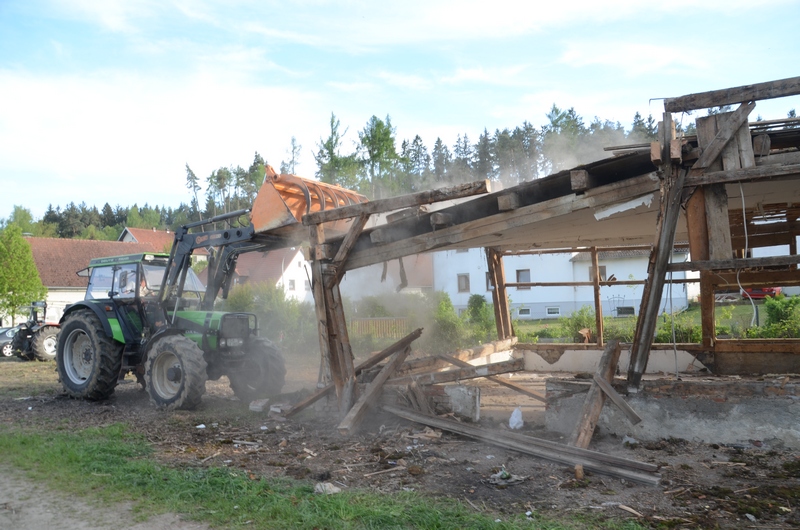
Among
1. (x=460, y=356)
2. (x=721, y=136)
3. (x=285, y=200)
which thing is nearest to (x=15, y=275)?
(x=285, y=200)

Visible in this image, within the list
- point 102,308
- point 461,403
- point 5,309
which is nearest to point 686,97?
point 461,403

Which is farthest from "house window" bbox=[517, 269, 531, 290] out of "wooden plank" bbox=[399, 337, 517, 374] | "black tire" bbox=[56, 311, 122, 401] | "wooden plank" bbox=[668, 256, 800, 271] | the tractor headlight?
"wooden plank" bbox=[668, 256, 800, 271]

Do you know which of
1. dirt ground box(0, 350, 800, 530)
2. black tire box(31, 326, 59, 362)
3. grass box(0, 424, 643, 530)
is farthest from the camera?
black tire box(31, 326, 59, 362)

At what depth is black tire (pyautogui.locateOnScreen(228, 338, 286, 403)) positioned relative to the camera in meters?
10.9

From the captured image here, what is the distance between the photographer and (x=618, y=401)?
5965 millimetres

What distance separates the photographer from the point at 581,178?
616 cm

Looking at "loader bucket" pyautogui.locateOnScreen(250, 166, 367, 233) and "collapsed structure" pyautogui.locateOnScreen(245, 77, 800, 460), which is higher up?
"loader bucket" pyautogui.locateOnScreen(250, 166, 367, 233)

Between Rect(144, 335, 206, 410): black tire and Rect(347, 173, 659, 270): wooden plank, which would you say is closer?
Rect(347, 173, 659, 270): wooden plank

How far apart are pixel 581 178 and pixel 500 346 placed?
6.02 m

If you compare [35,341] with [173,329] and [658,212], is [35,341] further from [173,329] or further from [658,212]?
[658,212]

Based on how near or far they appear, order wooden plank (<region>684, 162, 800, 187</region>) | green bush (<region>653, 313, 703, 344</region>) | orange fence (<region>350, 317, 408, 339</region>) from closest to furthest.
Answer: wooden plank (<region>684, 162, 800, 187</region>)
green bush (<region>653, 313, 703, 344</region>)
orange fence (<region>350, 317, 408, 339</region>)

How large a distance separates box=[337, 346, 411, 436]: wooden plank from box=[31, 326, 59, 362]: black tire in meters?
15.9

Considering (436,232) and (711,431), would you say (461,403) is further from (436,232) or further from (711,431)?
(711,431)

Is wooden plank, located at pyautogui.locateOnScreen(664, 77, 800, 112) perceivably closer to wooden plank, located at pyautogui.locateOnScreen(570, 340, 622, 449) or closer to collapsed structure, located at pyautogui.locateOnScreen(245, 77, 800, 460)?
collapsed structure, located at pyautogui.locateOnScreen(245, 77, 800, 460)
